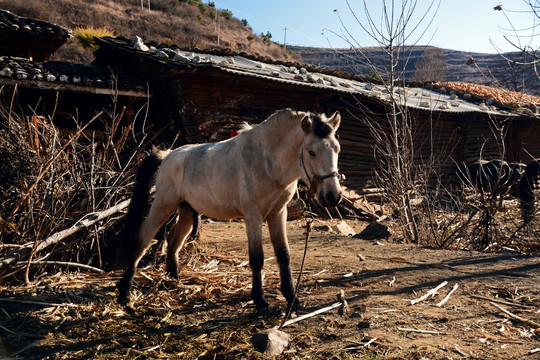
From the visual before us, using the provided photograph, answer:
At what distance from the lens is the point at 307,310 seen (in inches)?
152

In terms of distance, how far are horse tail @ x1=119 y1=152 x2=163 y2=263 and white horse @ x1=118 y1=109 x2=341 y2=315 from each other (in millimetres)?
10

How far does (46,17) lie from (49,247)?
36.6m

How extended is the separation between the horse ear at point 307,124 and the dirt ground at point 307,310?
1.63 meters

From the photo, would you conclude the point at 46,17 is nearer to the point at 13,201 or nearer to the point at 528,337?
the point at 13,201

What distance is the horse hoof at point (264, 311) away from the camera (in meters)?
3.73

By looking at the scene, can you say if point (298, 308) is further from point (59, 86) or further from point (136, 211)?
point (59, 86)

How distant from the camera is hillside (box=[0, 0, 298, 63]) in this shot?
3406 cm

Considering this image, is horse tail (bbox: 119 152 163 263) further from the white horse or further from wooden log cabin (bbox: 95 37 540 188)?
wooden log cabin (bbox: 95 37 540 188)

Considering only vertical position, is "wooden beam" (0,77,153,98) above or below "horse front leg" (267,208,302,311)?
above

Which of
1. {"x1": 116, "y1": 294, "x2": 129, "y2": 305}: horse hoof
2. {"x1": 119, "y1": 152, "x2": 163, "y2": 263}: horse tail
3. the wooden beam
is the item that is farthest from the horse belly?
the wooden beam

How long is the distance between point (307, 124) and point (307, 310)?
1683mm

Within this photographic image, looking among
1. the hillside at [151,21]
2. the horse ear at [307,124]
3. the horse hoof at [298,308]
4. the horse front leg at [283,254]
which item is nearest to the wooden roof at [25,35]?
the horse front leg at [283,254]

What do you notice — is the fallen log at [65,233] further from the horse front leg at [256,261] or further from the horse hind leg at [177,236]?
the horse front leg at [256,261]

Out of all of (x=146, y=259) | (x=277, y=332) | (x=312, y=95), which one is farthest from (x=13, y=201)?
(x=312, y=95)
